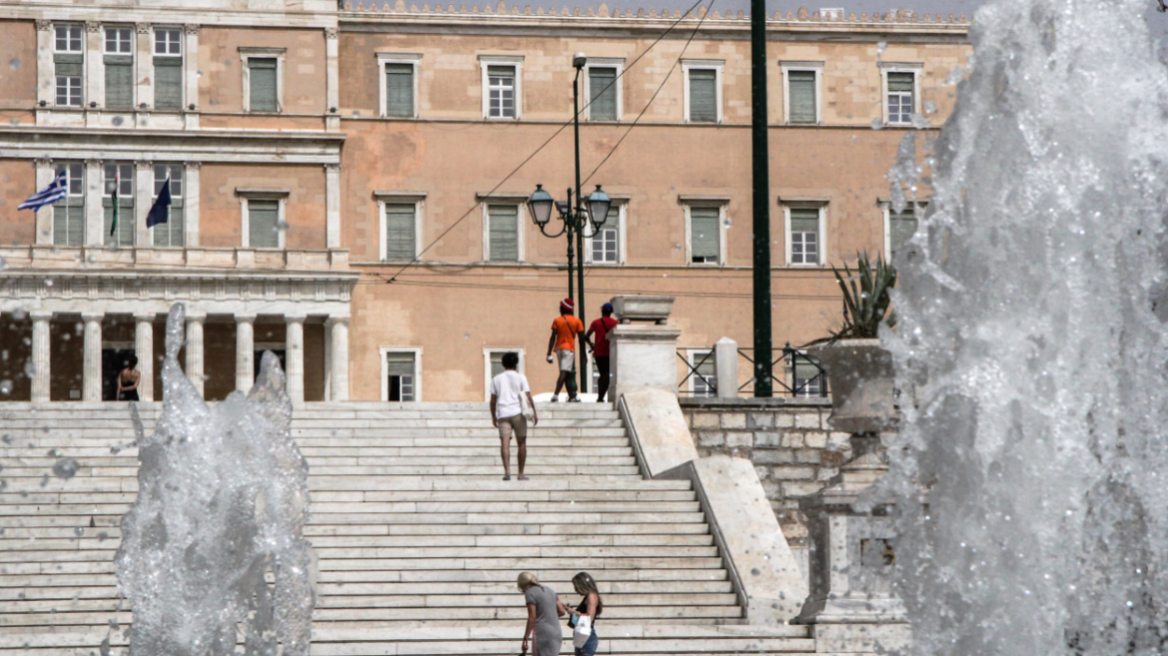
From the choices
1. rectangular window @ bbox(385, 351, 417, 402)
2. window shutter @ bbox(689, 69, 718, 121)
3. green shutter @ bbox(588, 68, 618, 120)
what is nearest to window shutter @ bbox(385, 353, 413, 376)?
rectangular window @ bbox(385, 351, 417, 402)

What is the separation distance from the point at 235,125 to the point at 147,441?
29.6m

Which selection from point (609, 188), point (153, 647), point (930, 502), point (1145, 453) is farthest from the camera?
point (609, 188)

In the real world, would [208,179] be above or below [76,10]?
below

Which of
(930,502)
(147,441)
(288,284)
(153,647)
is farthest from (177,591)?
(288,284)

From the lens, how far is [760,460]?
18609mm

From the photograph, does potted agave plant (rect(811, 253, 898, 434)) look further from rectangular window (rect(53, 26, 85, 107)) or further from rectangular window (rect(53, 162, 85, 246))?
rectangular window (rect(53, 26, 85, 107))

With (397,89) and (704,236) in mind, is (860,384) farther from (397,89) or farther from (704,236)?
(397,89)

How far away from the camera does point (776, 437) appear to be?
18703 mm

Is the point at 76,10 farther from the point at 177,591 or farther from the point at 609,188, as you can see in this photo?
the point at 177,591

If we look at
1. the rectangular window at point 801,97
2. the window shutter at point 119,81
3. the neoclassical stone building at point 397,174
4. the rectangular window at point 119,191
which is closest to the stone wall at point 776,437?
the neoclassical stone building at point 397,174

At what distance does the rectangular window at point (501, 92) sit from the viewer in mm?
39656

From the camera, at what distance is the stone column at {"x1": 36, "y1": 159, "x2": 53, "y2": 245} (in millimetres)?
37250

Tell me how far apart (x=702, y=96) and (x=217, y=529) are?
105 ft

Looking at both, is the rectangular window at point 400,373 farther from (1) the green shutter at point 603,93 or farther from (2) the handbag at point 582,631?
(2) the handbag at point 582,631
